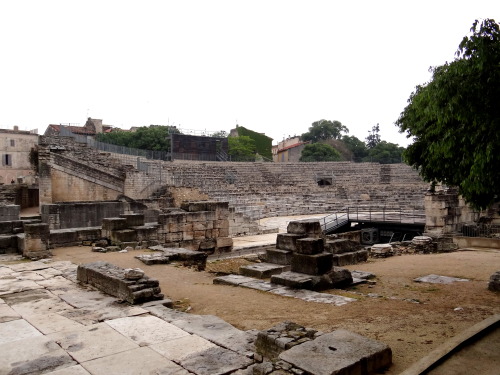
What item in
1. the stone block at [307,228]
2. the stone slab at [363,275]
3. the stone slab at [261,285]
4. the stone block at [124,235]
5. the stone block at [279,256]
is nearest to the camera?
the stone slab at [261,285]

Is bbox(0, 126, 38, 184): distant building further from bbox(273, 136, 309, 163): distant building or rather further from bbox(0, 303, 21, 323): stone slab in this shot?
bbox(0, 303, 21, 323): stone slab

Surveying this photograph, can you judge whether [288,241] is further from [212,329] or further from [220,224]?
[220,224]

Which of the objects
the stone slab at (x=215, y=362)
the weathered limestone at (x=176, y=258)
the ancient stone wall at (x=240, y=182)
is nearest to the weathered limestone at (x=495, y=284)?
the stone slab at (x=215, y=362)

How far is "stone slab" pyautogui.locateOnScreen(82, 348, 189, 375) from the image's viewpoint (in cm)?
435

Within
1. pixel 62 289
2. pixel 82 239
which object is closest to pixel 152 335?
pixel 62 289

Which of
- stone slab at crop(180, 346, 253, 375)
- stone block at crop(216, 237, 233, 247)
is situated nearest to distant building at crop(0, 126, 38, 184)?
stone block at crop(216, 237, 233, 247)

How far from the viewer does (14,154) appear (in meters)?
44.4

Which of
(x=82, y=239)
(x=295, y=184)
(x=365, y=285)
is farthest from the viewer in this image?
(x=295, y=184)

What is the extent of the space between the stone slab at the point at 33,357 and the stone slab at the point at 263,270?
5171mm

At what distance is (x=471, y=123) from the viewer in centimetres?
496

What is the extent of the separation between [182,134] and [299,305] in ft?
132

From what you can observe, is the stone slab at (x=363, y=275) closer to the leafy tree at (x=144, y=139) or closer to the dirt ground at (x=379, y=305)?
the dirt ground at (x=379, y=305)

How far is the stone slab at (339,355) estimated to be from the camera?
3.90m

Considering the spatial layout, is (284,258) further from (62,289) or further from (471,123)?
(471,123)
